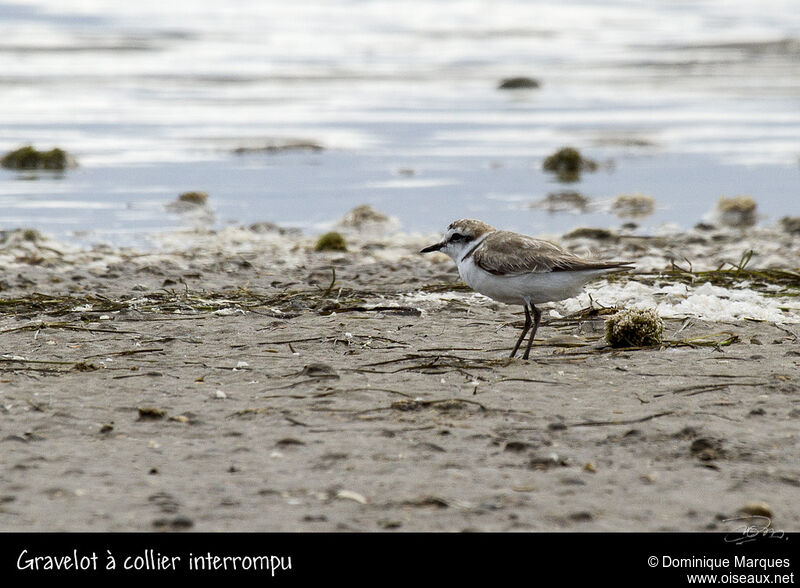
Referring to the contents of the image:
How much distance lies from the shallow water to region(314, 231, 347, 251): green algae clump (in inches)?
61.1

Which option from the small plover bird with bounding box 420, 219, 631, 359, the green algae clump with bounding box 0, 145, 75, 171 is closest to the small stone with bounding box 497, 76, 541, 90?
the green algae clump with bounding box 0, 145, 75, 171

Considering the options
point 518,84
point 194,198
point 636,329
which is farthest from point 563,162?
point 518,84

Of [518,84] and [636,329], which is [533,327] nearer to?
[636,329]

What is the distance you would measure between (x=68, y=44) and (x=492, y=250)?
37.5m

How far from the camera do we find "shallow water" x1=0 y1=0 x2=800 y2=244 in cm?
1398

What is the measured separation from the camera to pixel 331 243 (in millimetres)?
11188

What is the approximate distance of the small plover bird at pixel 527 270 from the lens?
6.59m

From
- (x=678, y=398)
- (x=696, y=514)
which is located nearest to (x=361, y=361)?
(x=678, y=398)

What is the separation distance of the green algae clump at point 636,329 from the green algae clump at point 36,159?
38.0 ft

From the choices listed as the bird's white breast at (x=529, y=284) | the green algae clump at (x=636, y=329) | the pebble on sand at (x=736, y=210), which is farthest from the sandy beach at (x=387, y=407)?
the pebble on sand at (x=736, y=210)

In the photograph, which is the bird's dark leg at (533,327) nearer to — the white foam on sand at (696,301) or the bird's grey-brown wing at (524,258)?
the bird's grey-brown wing at (524,258)

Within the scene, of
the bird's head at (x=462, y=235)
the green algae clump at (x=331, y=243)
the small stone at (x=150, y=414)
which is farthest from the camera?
the green algae clump at (x=331, y=243)

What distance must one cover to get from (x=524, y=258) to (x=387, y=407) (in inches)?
63.1

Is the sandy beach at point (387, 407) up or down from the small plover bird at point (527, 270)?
down
